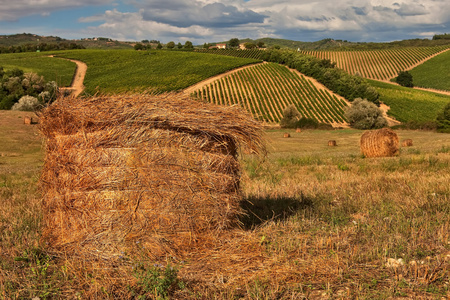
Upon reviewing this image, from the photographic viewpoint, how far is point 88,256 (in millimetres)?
5430

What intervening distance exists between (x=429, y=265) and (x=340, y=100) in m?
76.8

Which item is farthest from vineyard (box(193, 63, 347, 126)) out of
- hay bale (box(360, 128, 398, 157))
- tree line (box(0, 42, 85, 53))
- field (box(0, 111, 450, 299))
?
tree line (box(0, 42, 85, 53))

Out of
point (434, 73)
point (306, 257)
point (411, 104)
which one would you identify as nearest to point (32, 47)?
point (411, 104)

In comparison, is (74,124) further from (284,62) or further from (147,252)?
(284,62)

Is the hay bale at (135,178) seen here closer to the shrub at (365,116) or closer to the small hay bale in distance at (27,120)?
the small hay bale in distance at (27,120)

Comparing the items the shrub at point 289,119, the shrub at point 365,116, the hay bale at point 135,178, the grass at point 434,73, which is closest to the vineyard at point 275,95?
the shrub at point 365,116

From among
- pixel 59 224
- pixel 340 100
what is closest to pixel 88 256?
pixel 59 224

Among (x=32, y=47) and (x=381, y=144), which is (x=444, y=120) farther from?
(x=32, y=47)

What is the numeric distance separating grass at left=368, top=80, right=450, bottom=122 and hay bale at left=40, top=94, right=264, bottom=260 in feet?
235

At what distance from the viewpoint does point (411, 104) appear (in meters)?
81.2

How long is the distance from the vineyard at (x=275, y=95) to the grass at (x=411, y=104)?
11.2m

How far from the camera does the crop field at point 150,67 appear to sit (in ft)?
268

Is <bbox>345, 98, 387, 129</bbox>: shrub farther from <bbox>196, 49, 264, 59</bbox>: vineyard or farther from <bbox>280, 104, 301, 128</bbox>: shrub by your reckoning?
<bbox>196, 49, 264, 59</bbox>: vineyard

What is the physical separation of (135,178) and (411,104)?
283ft
